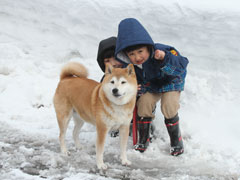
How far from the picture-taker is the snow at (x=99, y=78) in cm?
248

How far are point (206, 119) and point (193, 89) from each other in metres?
0.79

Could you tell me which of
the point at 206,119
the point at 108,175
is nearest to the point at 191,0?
the point at 206,119

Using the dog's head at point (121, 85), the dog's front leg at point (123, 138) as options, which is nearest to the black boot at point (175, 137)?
the dog's front leg at point (123, 138)

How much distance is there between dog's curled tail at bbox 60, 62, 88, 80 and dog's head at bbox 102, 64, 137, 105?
70cm

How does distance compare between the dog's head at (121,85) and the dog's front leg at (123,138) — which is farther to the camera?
the dog's front leg at (123,138)

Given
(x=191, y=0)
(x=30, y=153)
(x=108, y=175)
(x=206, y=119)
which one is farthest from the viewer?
(x=191, y=0)

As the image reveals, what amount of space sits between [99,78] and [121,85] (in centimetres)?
268

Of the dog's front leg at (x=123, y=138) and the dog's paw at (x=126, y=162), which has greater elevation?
the dog's front leg at (x=123, y=138)

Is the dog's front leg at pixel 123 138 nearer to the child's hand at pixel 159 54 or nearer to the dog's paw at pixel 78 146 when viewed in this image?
the dog's paw at pixel 78 146

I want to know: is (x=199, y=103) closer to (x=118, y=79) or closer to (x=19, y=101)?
(x=118, y=79)

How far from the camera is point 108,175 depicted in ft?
7.61

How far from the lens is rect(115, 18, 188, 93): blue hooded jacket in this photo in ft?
7.95

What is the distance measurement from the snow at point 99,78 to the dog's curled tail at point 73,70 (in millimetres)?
884

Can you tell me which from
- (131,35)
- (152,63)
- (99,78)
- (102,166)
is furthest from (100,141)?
(99,78)
